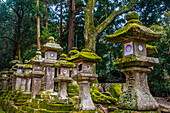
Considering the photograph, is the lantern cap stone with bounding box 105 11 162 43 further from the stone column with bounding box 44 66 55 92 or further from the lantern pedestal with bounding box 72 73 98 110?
the stone column with bounding box 44 66 55 92

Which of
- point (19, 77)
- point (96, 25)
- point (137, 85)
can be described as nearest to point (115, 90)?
point (137, 85)

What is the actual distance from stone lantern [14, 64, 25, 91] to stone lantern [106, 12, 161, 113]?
10058mm

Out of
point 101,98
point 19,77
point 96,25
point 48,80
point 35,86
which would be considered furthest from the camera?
point 96,25

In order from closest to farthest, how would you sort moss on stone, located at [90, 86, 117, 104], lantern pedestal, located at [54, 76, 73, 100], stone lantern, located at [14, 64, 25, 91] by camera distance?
lantern pedestal, located at [54, 76, 73, 100]
moss on stone, located at [90, 86, 117, 104]
stone lantern, located at [14, 64, 25, 91]

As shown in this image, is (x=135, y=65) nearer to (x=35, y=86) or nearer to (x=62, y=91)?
(x=62, y=91)

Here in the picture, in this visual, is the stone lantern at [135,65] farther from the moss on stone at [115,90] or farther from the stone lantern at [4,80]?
the stone lantern at [4,80]

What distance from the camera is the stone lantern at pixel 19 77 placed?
1245 centimetres

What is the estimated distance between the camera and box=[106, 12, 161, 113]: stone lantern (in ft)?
12.3

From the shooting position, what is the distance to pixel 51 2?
1636cm

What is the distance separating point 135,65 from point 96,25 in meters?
13.7

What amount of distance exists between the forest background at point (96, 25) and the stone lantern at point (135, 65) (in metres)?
8.47

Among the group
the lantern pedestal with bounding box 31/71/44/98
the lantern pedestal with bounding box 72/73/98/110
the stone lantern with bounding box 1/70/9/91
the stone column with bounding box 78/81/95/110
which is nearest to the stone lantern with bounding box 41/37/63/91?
the lantern pedestal with bounding box 31/71/44/98

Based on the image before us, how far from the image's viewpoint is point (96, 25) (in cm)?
1714

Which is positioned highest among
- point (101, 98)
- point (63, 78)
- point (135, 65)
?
point (135, 65)
